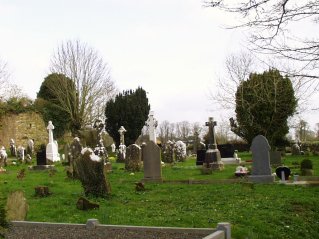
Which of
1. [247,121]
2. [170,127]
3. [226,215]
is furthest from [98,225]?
[170,127]

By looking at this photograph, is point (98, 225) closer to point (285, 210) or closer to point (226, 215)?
point (226, 215)

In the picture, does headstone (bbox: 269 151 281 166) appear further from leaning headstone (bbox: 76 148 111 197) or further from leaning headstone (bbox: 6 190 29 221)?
leaning headstone (bbox: 6 190 29 221)

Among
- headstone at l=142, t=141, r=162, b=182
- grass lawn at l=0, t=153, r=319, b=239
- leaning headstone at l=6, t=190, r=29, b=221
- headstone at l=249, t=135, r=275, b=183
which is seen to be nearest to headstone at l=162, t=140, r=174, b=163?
headstone at l=142, t=141, r=162, b=182

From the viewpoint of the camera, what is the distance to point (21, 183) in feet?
50.9

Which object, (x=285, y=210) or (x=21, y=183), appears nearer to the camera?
(x=285, y=210)

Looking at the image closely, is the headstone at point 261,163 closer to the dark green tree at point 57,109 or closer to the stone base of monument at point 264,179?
the stone base of monument at point 264,179

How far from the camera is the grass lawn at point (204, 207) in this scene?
27.8ft

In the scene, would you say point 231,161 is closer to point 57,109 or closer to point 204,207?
point 204,207

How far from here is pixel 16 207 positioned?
9.42 meters

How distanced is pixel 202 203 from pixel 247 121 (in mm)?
23555

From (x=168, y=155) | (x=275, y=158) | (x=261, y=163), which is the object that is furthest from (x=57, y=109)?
(x=261, y=163)

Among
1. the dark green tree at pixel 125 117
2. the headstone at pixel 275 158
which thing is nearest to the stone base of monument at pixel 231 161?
the headstone at pixel 275 158

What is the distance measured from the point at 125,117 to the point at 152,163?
→ 28.2 m

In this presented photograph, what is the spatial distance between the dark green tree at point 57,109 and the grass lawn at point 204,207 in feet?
93.3
